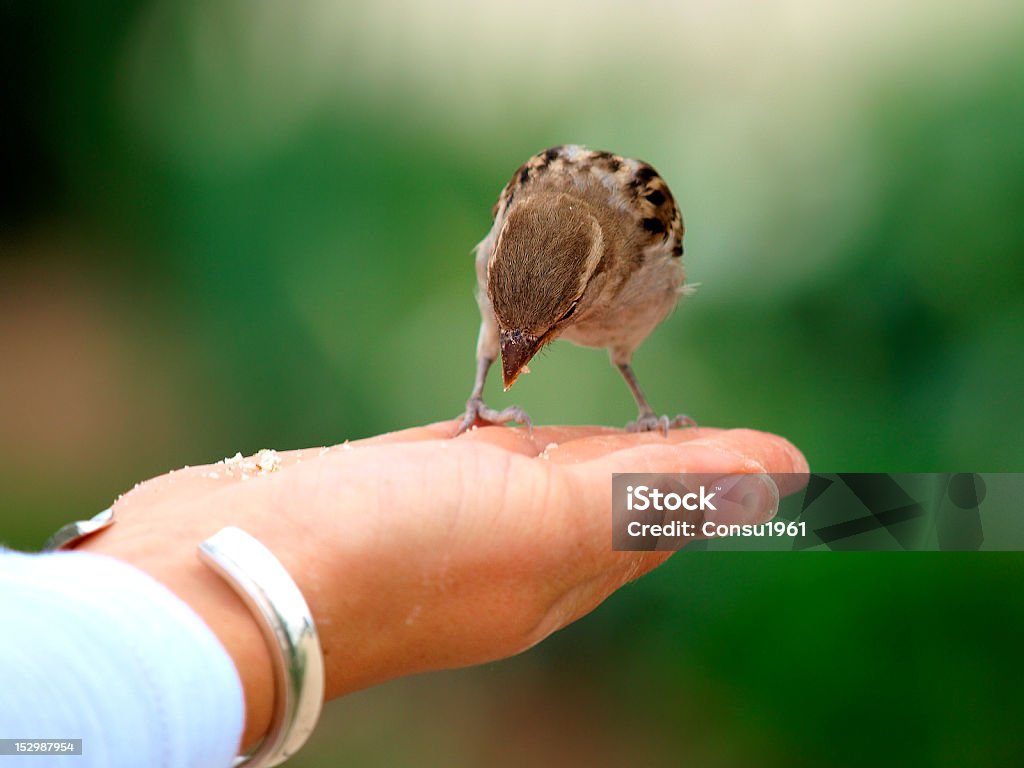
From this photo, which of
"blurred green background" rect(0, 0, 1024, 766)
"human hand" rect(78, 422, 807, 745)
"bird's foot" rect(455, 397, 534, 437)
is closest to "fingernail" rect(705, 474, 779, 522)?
"human hand" rect(78, 422, 807, 745)

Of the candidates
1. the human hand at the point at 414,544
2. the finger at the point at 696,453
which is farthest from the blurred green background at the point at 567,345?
the human hand at the point at 414,544

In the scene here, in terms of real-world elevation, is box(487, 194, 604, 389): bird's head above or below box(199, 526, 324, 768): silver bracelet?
above

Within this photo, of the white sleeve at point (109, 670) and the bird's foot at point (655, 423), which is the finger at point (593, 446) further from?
the white sleeve at point (109, 670)

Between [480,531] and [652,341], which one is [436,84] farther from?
[480,531]

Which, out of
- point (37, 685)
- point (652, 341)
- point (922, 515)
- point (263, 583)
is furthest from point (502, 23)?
point (37, 685)

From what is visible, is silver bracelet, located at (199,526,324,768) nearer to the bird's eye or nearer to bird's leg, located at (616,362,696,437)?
the bird's eye

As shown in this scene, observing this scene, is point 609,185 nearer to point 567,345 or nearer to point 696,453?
point 567,345
